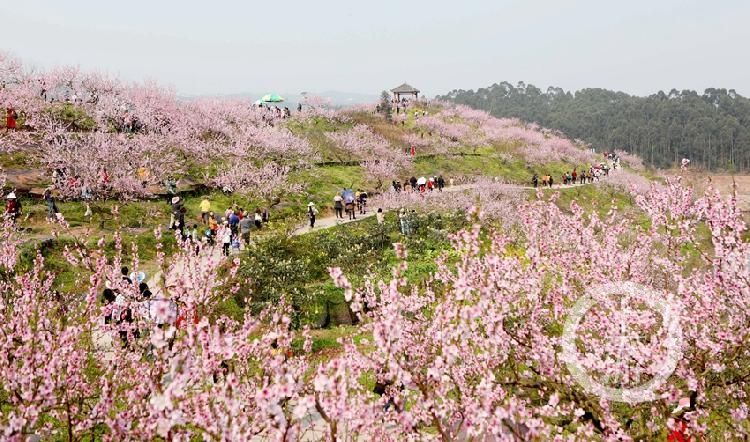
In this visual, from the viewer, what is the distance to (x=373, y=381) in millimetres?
11461

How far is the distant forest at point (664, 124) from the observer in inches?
4439

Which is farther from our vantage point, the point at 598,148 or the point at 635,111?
the point at 635,111

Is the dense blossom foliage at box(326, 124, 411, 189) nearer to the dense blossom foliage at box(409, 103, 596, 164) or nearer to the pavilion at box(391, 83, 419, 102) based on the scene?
the dense blossom foliage at box(409, 103, 596, 164)

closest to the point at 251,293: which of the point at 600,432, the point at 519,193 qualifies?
the point at 600,432

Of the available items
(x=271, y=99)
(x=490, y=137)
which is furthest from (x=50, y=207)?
(x=490, y=137)

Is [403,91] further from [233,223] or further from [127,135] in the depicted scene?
[233,223]

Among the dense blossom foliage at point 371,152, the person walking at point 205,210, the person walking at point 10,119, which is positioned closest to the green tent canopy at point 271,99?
the dense blossom foliage at point 371,152

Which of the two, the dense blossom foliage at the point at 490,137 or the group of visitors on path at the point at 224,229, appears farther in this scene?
the dense blossom foliage at the point at 490,137

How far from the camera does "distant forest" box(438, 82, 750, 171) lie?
11275cm

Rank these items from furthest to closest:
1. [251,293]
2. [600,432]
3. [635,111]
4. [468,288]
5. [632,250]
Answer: [635,111]
[251,293]
[632,250]
[600,432]
[468,288]

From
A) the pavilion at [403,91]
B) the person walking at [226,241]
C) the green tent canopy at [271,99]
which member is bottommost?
the person walking at [226,241]

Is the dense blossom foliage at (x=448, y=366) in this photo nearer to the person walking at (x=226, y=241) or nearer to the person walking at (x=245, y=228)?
the person walking at (x=226, y=241)

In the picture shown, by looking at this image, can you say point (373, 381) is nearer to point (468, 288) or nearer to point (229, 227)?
point (468, 288)

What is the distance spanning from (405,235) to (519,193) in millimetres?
17042
